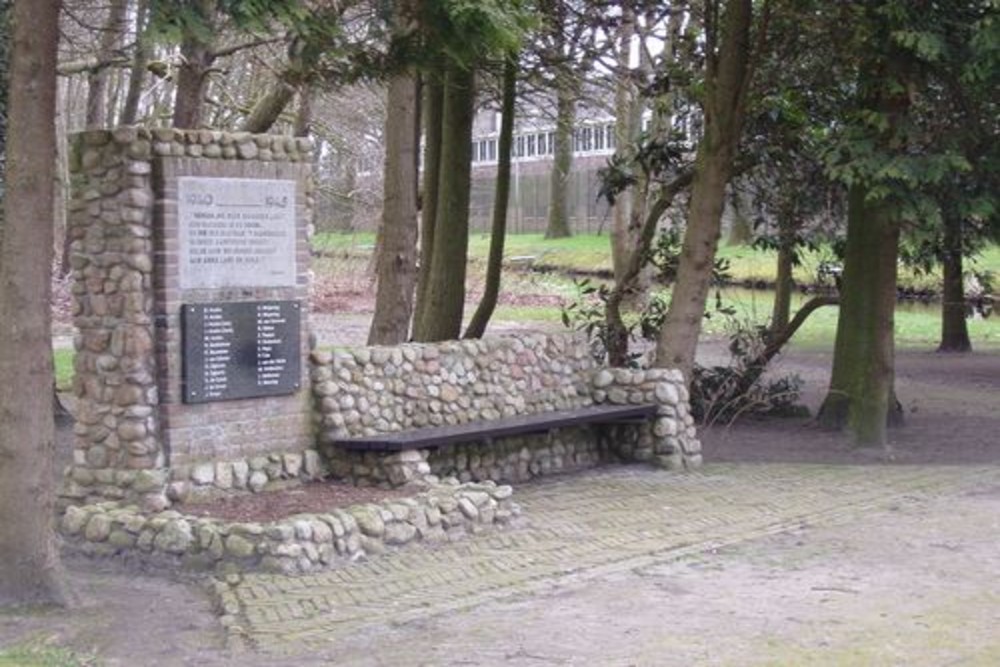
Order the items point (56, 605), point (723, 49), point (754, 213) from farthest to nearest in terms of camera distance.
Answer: point (754, 213)
point (723, 49)
point (56, 605)

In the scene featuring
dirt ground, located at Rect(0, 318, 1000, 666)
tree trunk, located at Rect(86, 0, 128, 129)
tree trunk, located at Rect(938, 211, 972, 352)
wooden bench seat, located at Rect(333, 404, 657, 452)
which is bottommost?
dirt ground, located at Rect(0, 318, 1000, 666)

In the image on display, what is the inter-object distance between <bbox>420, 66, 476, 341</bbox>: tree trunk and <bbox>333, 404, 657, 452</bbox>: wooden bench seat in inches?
121

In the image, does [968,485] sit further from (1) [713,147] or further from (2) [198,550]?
(2) [198,550]

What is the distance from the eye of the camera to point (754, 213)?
63.9 ft

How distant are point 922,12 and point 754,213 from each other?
6.08 m

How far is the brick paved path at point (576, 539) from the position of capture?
8.55 metres

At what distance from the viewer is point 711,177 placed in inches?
609

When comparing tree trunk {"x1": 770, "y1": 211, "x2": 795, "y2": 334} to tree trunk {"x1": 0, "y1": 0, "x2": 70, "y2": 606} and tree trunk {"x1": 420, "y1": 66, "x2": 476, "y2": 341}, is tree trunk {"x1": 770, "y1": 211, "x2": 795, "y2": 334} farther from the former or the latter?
tree trunk {"x1": 0, "y1": 0, "x2": 70, "y2": 606}

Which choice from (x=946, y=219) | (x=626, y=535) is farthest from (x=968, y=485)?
(x=626, y=535)

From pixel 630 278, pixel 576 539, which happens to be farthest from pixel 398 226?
pixel 576 539

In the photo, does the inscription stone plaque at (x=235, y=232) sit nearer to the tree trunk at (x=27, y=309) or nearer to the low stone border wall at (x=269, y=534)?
the low stone border wall at (x=269, y=534)

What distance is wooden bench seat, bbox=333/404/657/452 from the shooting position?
1146 centimetres

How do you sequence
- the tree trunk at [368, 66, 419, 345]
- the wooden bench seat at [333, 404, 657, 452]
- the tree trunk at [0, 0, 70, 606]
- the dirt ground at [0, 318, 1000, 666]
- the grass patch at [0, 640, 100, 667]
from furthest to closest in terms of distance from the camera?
the tree trunk at [368, 66, 419, 345] < the wooden bench seat at [333, 404, 657, 452] < the tree trunk at [0, 0, 70, 606] < the dirt ground at [0, 318, 1000, 666] < the grass patch at [0, 640, 100, 667]

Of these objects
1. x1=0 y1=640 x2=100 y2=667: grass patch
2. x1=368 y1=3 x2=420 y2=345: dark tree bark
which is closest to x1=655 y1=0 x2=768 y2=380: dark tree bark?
x1=368 y1=3 x2=420 y2=345: dark tree bark
